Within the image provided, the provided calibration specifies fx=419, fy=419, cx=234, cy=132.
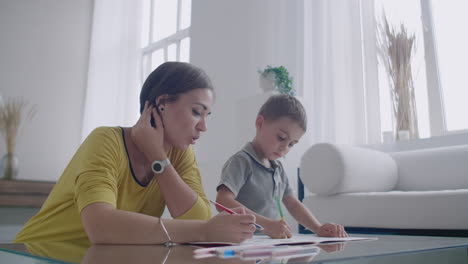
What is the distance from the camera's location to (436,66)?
3.02 metres

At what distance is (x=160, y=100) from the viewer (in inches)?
42.6

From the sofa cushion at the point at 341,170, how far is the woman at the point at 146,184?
3.24 feet

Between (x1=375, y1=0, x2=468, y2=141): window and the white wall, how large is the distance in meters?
4.06

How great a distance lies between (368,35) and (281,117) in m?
1.91

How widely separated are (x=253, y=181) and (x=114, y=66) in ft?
15.1

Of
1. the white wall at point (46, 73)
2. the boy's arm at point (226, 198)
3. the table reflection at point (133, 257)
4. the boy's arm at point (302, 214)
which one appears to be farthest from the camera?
the white wall at point (46, 73)

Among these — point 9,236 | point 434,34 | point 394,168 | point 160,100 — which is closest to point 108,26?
point 9,236

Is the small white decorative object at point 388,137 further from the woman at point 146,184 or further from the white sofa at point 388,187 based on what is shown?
the woman at point 146,184

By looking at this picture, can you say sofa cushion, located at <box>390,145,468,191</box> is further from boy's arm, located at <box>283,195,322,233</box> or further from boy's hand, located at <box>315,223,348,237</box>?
A: boy's hand, located at <box>315,223,348,237</box>

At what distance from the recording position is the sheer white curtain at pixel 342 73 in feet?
9.97

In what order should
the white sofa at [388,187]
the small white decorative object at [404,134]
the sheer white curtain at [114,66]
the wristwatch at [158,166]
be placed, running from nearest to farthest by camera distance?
1. the wristwatch at [158,166]
2. the white sofa at [388,187]
3. the small white decorative object at [404,134]
4. the sheer white curtain at [114,66]

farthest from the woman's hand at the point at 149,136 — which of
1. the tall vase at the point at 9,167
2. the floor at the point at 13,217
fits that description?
the tall vase at the point at 9,167

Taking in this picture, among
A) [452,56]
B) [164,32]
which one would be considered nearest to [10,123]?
[164,32]

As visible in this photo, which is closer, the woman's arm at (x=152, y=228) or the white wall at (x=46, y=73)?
the woman's arm at (x=152, y=228)
